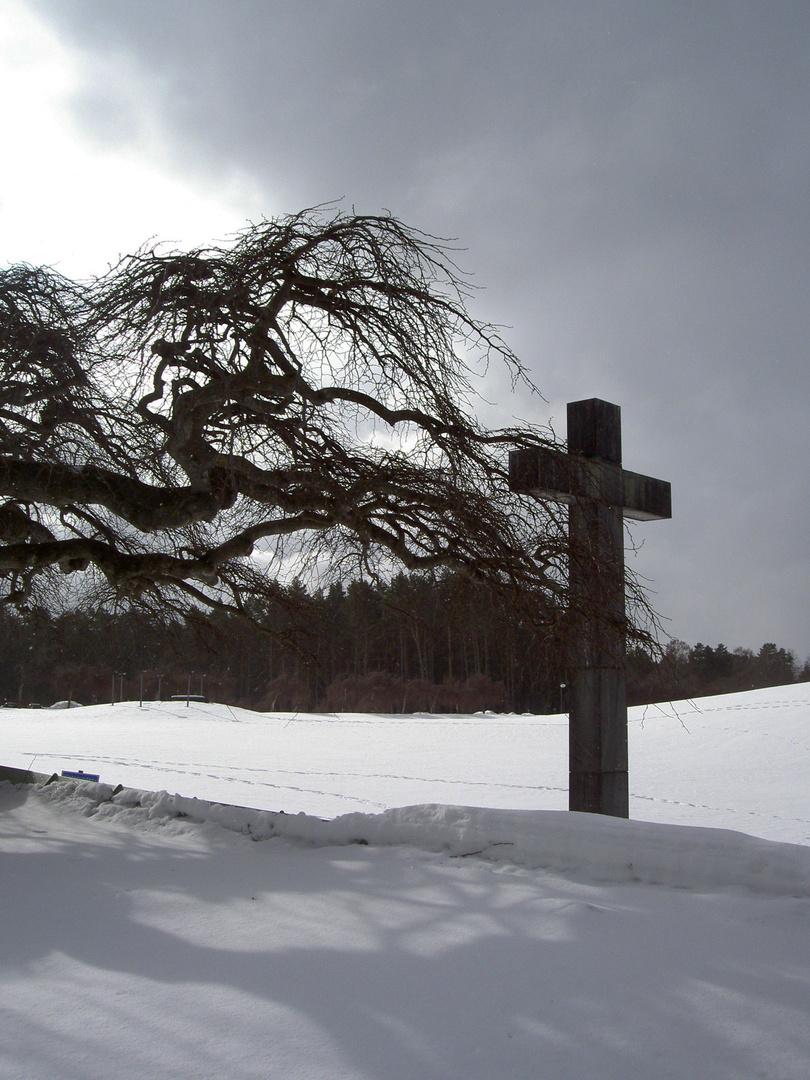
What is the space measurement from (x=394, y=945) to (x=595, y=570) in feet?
8.58

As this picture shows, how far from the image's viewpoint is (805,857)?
341 cm

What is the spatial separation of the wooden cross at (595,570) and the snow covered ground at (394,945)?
136 centimetres

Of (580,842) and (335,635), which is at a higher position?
(335,635)

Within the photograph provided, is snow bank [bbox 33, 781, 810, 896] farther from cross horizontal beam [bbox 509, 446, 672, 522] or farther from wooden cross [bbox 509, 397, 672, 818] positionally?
cross horizontal beam [bbox 509, 446, 672, 522]

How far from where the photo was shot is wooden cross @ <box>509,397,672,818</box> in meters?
4.98

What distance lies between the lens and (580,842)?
151 inches

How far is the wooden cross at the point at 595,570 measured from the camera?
4.98m

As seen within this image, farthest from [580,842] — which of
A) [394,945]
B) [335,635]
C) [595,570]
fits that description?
[335,635]

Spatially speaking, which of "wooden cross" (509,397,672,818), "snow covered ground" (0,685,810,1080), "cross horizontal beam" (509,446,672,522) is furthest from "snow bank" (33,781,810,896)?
"cross horizontal beam" (509,446,672,522)

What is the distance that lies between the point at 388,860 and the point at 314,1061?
6.68 ft

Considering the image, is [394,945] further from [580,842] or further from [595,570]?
[595,570]

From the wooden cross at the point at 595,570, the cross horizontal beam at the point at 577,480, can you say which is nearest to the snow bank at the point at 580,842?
the wooden cross at the point at 595,570

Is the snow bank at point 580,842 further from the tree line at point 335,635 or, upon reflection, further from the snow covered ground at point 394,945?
the tree line at point 335,635

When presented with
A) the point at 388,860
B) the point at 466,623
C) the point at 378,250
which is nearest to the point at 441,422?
the point at 378,250
